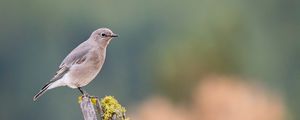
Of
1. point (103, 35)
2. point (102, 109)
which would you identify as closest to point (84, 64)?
point (103, 35)

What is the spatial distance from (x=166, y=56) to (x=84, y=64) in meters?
18.7

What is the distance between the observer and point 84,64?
42.2 feet

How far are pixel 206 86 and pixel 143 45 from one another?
3465 cm

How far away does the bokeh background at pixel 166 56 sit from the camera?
2658 cm

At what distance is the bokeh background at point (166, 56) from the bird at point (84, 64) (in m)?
10.1

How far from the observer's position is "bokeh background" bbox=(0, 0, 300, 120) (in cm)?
2658

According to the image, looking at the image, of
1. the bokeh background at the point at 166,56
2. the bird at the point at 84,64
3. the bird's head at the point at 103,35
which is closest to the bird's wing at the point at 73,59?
the bird at the point at 84,64

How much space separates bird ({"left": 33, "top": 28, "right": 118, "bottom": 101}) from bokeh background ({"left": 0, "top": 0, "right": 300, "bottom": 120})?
10132 millimetres

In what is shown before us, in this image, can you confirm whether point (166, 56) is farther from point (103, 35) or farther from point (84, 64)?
point (84, 64)

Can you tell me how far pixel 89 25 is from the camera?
60906mm

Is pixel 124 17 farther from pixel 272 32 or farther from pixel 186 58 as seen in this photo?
pixel 186 58

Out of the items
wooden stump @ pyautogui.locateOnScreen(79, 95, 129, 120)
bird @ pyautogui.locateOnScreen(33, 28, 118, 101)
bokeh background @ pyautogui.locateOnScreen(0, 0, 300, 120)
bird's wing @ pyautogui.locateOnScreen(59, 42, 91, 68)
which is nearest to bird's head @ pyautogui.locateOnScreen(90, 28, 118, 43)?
bird @ pyautogui.locateOnScreen(33, 28, 118, 101)

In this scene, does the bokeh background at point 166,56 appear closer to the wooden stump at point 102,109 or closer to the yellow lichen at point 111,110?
the wooden stump at point 102,109

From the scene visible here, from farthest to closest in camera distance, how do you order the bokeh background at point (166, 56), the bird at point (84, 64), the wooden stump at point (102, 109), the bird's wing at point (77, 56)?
the bokeh background at point (166, 56) < the bird's wing at point (77, 56) < the bird at point (84, 64) < the wooden stump at point (102, 109)
